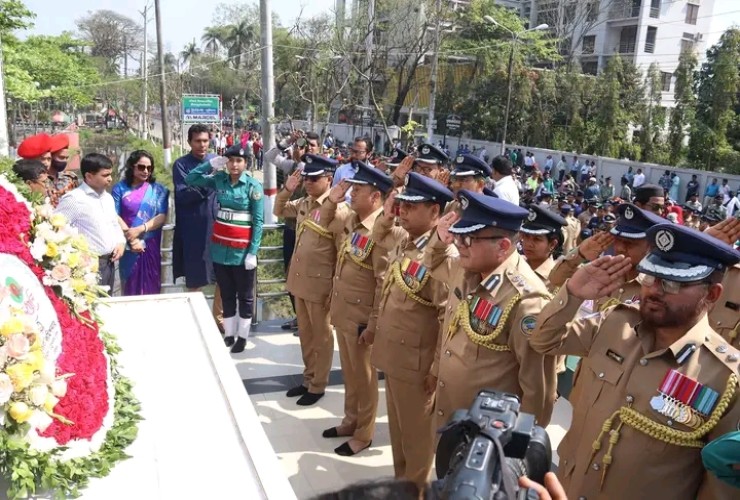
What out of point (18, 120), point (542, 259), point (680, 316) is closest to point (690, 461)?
point (680, 316)

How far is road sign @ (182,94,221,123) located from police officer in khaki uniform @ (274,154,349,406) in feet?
41.7

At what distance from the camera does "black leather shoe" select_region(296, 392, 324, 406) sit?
453cm

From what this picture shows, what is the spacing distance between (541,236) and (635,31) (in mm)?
36759

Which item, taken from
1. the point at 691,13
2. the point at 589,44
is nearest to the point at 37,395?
the point at 589,44

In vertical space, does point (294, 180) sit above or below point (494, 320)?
above

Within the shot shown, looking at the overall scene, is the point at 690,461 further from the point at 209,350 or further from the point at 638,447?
the point at 209,350

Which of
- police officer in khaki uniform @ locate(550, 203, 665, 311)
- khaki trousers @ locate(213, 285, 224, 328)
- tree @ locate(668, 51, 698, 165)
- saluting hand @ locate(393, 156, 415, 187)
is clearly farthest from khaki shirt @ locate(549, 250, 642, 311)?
tree @ locate(668, 51, 698, 165)

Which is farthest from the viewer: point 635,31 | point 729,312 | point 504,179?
point 635,31

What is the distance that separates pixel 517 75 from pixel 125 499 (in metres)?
27.2

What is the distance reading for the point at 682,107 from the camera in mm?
22297

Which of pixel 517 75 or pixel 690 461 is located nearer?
pixel 690 461

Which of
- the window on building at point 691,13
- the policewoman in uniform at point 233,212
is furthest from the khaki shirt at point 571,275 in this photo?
the window on building at point 691,13

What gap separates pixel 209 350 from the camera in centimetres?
259

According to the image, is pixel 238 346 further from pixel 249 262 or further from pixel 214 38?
pixel 214 38
